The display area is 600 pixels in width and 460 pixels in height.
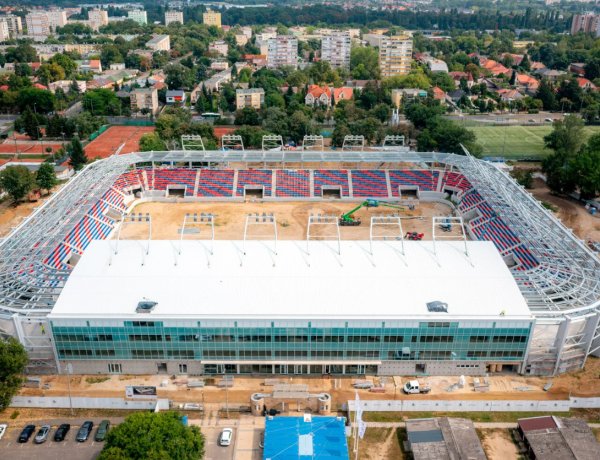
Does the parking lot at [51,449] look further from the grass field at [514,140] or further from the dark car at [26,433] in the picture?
the grass field at [514,140]

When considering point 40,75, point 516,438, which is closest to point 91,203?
point 516,438

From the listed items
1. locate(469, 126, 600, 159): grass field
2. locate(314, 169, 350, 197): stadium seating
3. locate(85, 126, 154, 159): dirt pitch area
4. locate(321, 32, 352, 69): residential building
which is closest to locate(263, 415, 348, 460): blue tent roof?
locate(314, 169, 350, 197): stadium seating

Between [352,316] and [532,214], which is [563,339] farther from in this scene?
[532,214]

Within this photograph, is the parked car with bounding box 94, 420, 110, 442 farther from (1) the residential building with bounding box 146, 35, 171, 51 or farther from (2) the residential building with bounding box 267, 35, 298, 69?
(1) the residential building with bounding box 146, 35, 171, 51

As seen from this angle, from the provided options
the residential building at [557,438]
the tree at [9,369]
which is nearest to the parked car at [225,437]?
the tree at [9,369]

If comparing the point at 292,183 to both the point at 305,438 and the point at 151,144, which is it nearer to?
the point at 151,144
